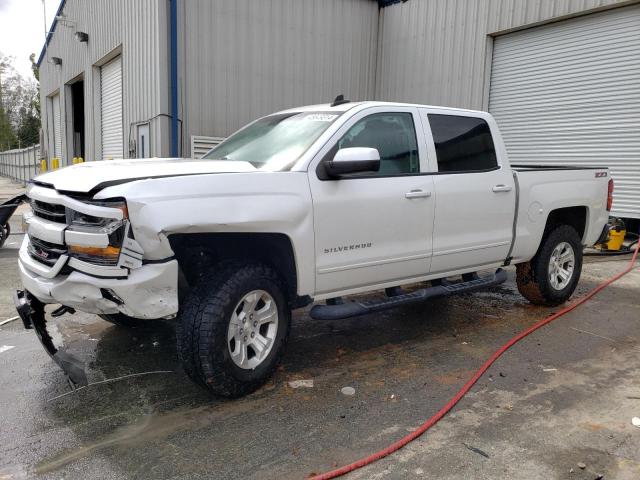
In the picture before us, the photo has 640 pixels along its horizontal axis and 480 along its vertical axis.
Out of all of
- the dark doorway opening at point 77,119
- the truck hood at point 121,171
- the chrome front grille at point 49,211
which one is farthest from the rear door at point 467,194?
the dark doorway opening at point 77,119

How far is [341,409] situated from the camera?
3.53 m

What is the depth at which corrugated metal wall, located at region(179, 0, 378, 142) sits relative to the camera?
11500 mm

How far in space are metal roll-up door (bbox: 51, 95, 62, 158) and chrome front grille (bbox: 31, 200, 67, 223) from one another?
2010cm

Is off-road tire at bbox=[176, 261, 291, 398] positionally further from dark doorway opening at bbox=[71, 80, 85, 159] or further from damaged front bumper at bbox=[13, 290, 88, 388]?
dark doorway opening at bbox=[71, 80, 85, 159]

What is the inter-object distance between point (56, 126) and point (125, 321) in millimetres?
21114

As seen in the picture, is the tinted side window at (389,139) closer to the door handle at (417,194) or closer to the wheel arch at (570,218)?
the door handle at (417,194)

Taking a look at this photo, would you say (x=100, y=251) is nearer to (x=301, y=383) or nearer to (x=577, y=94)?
(x=301, y=383)

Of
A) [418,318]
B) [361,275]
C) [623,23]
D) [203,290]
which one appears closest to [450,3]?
[623,23]

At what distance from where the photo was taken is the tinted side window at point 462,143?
4.78 m

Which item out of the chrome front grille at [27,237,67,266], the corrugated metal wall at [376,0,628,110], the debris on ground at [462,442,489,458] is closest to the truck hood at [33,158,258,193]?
the chrome front grille at [27,237,67,266]

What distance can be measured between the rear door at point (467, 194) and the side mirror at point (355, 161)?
103cm

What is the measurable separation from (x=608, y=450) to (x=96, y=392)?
3.17 metres

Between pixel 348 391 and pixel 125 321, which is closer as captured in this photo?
Result: pixel 348 391

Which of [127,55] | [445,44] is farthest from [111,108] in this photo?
[445,44]
